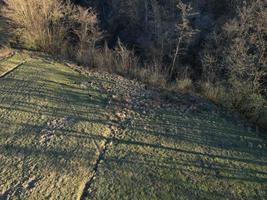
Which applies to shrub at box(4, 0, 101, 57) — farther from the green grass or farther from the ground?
the ground

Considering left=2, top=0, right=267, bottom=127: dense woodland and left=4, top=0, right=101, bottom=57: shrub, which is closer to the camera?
left=2, top=0, right=267, bottom=127: dense woodland

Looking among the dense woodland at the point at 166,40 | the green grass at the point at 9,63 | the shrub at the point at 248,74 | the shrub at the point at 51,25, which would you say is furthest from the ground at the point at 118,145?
the shrub at the point at 51,25

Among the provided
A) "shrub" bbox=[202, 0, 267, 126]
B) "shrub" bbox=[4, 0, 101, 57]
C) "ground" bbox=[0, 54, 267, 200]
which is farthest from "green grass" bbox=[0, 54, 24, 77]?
"shrub" bbox=[202, 0, 267, 126]

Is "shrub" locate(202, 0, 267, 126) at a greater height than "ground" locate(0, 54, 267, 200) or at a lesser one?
greater

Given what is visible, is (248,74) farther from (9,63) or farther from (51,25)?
(51,25)

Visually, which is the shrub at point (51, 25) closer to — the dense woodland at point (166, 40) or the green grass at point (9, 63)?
the dense woodland at point (166, 40)
